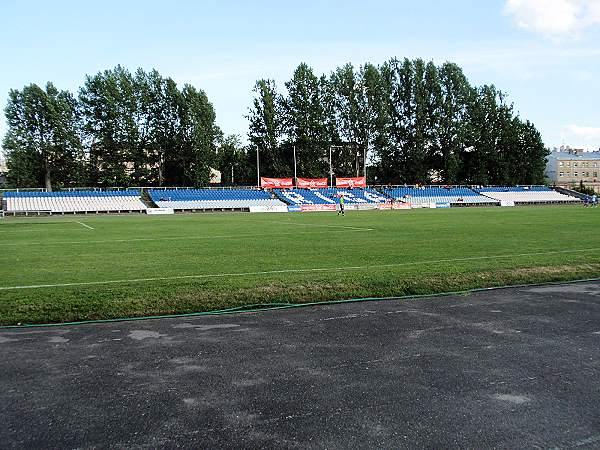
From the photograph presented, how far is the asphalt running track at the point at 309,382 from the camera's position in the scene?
381cm

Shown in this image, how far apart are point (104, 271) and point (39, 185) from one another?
196ft

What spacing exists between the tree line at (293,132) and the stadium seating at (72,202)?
27.0 ft

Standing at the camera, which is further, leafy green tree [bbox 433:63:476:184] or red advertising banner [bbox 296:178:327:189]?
leafy green tree [bbox 433:63:476:184]

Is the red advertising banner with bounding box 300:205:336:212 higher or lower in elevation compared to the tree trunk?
lower

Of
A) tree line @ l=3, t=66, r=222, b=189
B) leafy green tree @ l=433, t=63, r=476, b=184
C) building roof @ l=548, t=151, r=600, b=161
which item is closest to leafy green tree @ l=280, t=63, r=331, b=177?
tree line @ l=3, t=66, r=222, b=189

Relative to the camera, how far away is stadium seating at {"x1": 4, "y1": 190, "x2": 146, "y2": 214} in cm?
5150

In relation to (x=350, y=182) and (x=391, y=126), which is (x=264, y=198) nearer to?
(x=350, y=182)

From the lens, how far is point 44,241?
69.3 feet

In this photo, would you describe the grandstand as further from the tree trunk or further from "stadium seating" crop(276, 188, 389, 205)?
the tree trunk

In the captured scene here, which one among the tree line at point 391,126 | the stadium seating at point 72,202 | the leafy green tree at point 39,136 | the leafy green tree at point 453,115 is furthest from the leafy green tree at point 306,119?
the leafy green tree at point 39,136

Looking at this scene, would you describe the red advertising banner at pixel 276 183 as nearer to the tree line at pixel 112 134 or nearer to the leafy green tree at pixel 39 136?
the tree line at pixel 112 134

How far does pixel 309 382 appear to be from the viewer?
4.83m

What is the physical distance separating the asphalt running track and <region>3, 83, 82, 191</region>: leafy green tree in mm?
63979

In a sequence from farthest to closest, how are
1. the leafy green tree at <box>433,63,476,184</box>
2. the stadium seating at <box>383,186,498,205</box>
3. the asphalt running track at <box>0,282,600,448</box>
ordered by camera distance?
1. the leafy green tree at <box>433,63,476,184</box>
2. the stadium seating at <box>383,186,498,205</box>
3. the asphalt running track at <box>0,282,600,448</box>
